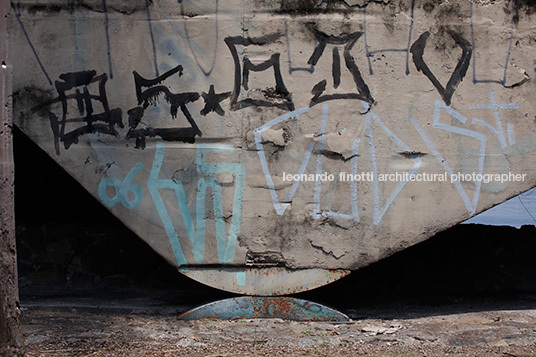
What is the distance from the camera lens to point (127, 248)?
5492mm

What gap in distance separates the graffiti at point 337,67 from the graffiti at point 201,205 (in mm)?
731

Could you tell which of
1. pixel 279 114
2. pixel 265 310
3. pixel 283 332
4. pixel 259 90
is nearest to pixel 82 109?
pixel 259 90

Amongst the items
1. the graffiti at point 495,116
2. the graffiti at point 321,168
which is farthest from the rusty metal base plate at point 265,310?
the graffiti at point 495,116

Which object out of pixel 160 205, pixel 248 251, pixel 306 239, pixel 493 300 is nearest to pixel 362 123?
pixel 306 239

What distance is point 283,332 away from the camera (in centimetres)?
384

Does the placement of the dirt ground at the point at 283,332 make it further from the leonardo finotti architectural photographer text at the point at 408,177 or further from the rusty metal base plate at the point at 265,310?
the leonardo finotti architectural photographer text at the point at 408,177

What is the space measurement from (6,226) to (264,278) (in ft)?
6.46

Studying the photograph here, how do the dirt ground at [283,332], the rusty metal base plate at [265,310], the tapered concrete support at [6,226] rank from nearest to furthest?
the tapered concrete support at [6,226]
the dirt ground at [283,332]
the rusty metal base plate at [265,310]

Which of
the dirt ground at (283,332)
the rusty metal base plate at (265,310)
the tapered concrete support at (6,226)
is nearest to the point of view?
the tapered concrete support at (6,226)

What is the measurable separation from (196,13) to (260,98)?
72 cm

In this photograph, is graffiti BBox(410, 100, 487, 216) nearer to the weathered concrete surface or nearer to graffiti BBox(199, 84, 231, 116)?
the weathered concrete surface

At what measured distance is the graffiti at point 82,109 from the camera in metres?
4.07

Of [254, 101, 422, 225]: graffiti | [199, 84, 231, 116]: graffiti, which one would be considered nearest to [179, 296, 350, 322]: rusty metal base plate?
[254, 101, 422, 225]: graffiti

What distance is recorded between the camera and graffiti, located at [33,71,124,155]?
4.07 m
